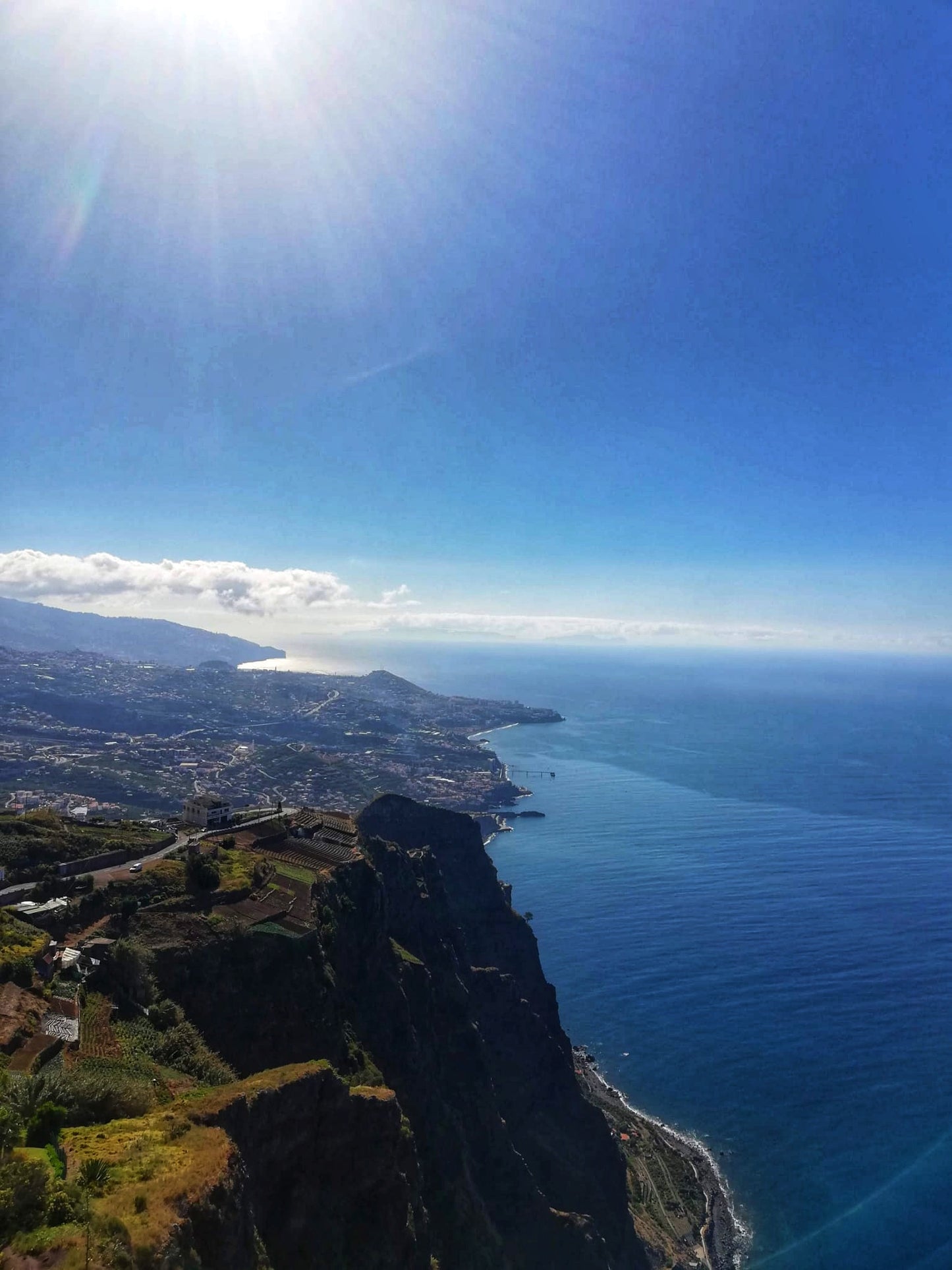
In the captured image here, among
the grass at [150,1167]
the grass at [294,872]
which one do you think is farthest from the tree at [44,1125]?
the grass at [294,872]

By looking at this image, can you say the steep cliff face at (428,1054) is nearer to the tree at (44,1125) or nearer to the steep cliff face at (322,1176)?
the steep cliff face at (322,1176)

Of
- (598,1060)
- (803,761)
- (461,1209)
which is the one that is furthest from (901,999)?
(803,761)

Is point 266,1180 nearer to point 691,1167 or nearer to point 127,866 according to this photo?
point 127,866

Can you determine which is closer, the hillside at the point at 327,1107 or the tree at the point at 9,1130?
the tree at the point at 9,1130

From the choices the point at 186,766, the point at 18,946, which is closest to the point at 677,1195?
the point at 18,946

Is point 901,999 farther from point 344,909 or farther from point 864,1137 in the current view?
point 344,909
